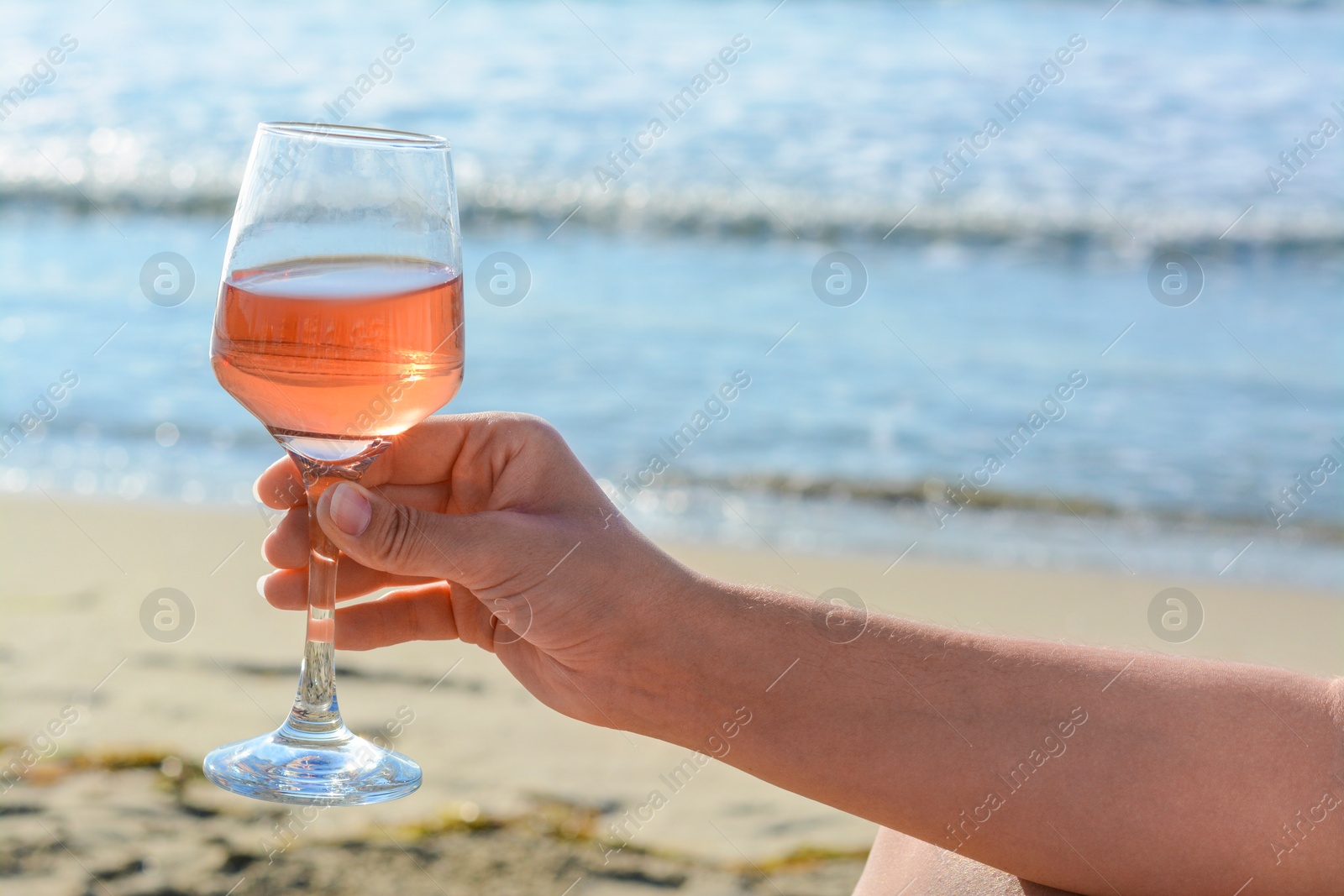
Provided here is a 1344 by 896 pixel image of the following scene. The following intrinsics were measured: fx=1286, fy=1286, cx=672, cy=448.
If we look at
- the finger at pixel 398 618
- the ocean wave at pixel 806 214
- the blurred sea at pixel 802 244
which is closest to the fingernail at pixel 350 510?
the finger at pixel 398 618

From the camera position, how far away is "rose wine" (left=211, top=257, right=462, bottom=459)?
5.10 ft

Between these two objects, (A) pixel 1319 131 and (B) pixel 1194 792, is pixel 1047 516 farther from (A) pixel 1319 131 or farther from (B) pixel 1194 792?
(A) pixel 1319 131

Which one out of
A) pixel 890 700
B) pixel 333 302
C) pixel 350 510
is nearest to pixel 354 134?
pixel 333 302

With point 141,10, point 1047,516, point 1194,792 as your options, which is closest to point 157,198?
point 141,10

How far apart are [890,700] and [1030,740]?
19 centimetres

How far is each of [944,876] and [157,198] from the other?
12.5m

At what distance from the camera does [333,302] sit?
1.55 metres

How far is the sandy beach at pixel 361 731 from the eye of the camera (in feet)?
10.1

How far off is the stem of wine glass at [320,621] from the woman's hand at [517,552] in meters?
0.03

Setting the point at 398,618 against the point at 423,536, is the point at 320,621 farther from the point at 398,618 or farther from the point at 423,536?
the point at 398,618

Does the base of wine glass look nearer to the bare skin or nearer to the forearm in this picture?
the bare skin

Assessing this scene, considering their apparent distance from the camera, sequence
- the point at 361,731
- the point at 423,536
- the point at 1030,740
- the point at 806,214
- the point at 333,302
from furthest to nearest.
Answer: the point at 806,214 < the point at 361,731 < the point at 423,536 < the point at 1030,740 < the point at 333,302

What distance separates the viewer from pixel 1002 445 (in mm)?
6922

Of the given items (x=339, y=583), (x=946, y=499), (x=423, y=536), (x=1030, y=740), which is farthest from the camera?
(x=946, y=499)
